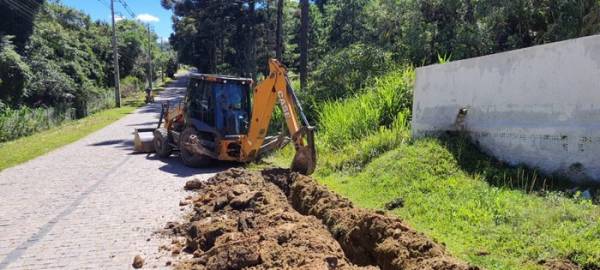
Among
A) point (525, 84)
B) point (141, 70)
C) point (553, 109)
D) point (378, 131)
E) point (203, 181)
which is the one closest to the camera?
point (553, 109)

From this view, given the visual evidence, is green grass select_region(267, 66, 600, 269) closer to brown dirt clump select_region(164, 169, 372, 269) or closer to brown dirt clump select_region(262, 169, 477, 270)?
brown dirt clump select_region(262, 169, 477, 270)

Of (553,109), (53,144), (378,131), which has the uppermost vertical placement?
(553,109)

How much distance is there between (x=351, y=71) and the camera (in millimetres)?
16125

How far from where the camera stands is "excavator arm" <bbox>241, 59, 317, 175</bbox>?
8867 millimetres

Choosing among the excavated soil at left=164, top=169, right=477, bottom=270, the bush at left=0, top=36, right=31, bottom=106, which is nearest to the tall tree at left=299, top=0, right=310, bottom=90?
the excavated soil at left=164, top=169, right=477, bottom=270

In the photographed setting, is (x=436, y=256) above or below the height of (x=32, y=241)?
above

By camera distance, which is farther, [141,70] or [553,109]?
[141,70]

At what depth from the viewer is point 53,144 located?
55.2 ft

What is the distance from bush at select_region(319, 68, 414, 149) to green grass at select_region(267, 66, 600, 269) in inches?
7.3

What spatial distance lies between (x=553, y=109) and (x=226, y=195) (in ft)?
17.3

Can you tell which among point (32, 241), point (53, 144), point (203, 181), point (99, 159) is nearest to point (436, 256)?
point (32, 241)

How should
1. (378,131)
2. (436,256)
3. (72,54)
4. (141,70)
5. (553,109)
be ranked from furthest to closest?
1. (141,70)
2. (72,54)
3. (378,131)
4. (553,109)
5. (436,256)

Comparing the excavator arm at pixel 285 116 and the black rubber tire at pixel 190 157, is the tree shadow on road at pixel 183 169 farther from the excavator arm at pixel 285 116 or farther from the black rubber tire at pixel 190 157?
the excavator arm at pixel 285 116

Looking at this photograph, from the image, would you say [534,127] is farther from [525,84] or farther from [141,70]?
[141,70]
